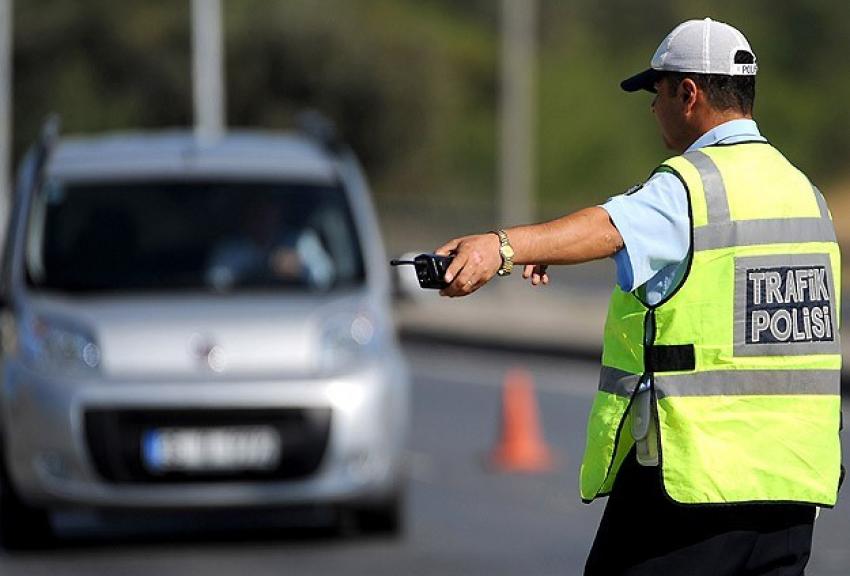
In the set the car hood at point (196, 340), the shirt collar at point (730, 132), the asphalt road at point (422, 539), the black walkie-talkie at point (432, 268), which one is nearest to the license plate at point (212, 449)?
the car hood at point (196, 340)

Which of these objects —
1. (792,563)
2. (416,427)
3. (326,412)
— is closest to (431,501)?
(326,412)

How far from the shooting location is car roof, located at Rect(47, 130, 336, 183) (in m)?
10.0

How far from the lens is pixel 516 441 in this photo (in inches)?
523

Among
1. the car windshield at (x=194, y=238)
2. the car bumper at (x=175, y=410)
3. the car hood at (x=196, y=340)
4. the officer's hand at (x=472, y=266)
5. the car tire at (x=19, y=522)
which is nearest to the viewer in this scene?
the officer's hand at (x=472, y=266)

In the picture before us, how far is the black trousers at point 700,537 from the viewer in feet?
14.2

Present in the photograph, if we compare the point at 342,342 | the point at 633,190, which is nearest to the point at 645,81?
the point at 633,190

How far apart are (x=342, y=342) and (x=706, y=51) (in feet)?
17.1

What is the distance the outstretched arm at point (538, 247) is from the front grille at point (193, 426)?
5.30 m

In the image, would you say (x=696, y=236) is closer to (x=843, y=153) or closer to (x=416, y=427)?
(x=416, y=427)

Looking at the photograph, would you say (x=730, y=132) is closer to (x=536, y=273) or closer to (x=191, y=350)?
(x=536, y=273)

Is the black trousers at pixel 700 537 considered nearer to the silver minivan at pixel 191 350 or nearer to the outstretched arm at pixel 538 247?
the outstretched arm at pixel 538 247

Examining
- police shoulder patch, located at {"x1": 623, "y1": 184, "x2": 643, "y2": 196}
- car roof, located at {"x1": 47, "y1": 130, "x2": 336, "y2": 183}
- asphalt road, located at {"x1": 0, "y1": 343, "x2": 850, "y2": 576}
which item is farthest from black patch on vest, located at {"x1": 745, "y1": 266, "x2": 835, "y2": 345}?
car roof, located at {"x1": 47, "y1": 130, "x2": 336, "y2": 183}

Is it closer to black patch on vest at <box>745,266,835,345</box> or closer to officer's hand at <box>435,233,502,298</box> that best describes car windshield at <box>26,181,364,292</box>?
black patch on vest at <box>745,266,835,345</box>

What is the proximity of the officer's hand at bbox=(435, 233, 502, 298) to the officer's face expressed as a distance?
594 millimetres
